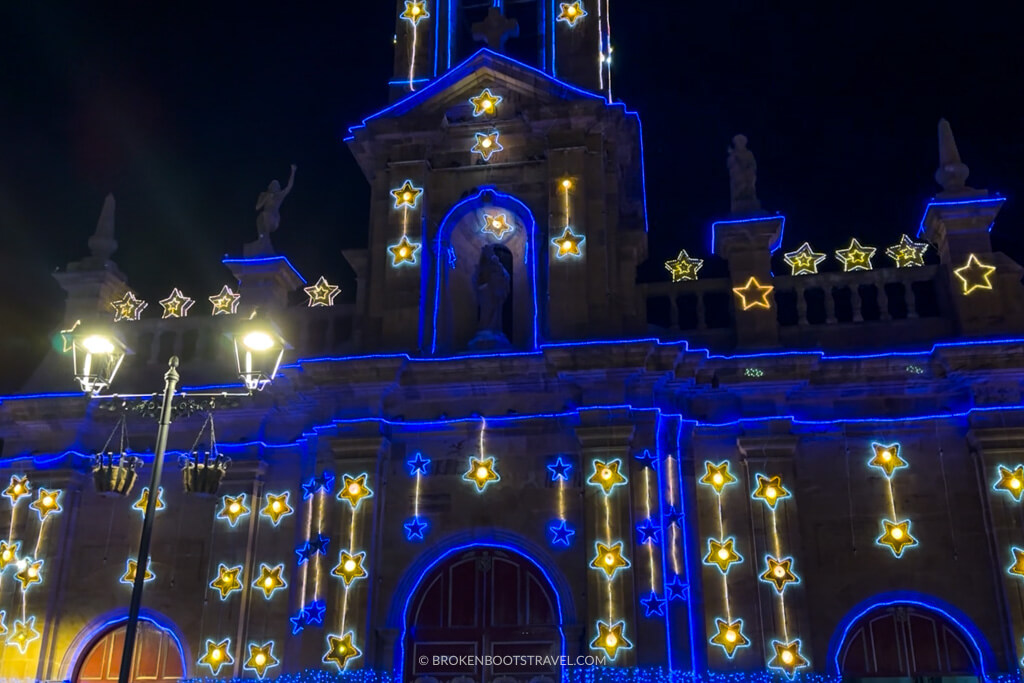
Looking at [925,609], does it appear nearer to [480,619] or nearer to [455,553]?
→ [480,619]

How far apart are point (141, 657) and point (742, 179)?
44.5 feet

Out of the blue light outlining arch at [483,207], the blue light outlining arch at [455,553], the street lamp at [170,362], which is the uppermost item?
the blue light outlining arch at [483,207]

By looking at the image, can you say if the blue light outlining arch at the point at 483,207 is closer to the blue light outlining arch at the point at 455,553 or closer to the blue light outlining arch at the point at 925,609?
the blue light outlining arch at the point at 455,553

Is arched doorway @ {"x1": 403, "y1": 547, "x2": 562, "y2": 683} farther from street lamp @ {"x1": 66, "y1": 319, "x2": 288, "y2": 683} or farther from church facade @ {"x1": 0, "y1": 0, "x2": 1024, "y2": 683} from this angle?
street lamp @ {"x1": 66, "y1": 319, "x2": 288, "y2": 683}

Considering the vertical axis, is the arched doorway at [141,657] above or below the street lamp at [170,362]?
below

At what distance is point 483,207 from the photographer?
1847 centimetres

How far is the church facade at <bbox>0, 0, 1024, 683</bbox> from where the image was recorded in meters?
15.4

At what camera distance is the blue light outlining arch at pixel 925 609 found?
14875 millimetres

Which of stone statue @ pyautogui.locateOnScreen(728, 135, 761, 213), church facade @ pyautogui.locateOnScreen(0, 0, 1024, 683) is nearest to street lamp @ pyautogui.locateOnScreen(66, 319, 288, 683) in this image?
church facade @ pyautogui.locateOnScreen(0, 0, 1024, 683)

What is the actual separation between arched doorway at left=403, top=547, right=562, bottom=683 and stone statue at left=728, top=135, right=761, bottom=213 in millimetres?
7365

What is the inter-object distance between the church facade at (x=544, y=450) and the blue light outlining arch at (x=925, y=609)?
46 millimetres

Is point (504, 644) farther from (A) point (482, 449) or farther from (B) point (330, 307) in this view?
(B) point (330, 307)

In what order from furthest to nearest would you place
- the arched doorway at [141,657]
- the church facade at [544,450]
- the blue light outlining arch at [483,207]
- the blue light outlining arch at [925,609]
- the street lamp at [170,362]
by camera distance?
the blue light outlining arch at [483,207], the arched doorway at [141,657], the church facade at [544,450], the blue light outlining arch at [925,609], the street lamp at [170,362]

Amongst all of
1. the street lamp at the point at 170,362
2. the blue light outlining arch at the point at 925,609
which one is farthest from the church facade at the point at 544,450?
the street lamp at the point at 170,362
